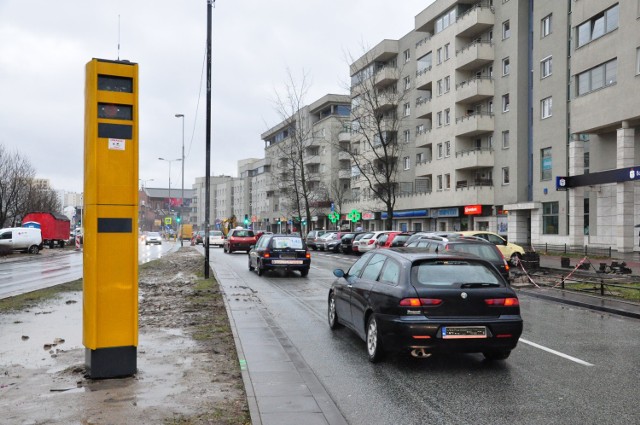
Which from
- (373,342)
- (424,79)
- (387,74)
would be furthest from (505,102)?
(373,342)

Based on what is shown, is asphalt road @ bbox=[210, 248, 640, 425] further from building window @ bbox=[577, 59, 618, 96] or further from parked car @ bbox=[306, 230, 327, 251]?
parked car @ bbox=[306, 230, 327, 251]

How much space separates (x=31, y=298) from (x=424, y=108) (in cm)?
4474

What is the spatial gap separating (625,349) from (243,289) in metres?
10.4

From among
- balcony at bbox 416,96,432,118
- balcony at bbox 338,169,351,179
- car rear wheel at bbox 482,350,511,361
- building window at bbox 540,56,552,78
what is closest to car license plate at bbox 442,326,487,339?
car rear wheel at bbox 482,350,511,361

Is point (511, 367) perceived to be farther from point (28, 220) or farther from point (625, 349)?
point (28, 220)

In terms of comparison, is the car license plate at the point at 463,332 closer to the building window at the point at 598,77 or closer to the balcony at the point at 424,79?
the building window at the point at 598,77

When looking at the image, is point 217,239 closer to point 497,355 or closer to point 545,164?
point 545,164

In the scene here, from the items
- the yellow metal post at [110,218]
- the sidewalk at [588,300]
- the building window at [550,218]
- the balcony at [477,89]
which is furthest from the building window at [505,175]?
the yellow metal post at [110,218]

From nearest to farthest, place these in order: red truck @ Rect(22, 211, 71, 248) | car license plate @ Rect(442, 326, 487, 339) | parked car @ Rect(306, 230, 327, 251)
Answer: car license plate @ Rect(442, 326, 487, 339), parked car @ Rect(306, 230, 327, 251), red truck @ Rect(22, 211, 71, 248)

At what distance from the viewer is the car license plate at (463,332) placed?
22.5 ft

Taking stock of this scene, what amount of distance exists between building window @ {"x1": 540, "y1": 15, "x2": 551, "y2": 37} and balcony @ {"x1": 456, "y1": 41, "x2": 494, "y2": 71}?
17.9 feet

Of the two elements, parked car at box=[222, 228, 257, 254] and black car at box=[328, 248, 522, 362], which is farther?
parked car at box=[222, 228, 257, 254]

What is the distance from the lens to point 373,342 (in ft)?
24.6

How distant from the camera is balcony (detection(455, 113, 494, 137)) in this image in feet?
146
